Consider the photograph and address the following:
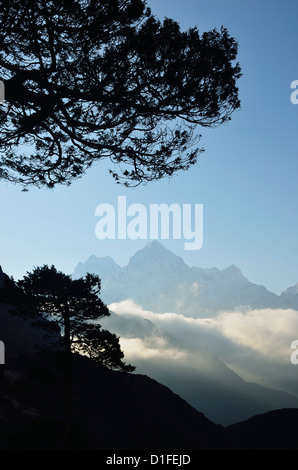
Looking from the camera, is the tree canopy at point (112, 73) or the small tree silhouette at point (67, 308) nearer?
the tree canopy at point (112, 73)

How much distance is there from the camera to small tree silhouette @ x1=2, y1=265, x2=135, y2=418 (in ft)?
56.1

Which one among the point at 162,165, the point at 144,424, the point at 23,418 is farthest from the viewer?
the point at 144,424

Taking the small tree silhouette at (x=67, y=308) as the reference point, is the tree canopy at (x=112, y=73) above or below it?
above

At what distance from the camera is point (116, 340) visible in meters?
18.6

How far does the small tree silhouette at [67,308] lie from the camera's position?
17109 mm

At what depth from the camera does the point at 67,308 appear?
57.2 ft

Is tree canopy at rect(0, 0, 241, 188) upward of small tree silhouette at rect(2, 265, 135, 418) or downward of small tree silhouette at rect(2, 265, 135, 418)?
upward

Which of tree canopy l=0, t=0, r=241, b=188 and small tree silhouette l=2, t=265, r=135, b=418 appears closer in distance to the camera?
tree canopy l=0, t=0, r=241, b=188

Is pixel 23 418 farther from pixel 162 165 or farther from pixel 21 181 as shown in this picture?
pixel 162 165

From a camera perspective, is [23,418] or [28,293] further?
[28,293]

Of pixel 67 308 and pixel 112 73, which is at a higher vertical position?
pixel 112 73

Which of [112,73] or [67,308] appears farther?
[67,308]
